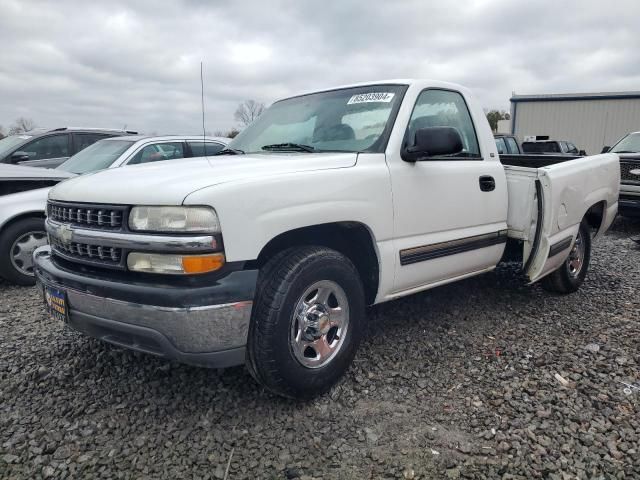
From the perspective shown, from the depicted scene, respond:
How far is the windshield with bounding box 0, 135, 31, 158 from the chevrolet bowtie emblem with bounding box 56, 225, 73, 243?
275 inches

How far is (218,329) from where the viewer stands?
2447mm

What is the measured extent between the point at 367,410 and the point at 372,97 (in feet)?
6.70

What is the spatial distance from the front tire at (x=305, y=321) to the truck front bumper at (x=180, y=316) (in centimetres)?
12

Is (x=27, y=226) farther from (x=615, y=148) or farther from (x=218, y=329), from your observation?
(x=615, y=148)

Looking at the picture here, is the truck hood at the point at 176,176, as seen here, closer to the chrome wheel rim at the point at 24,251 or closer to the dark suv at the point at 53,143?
the chrome wheel rim at the point at 24,251

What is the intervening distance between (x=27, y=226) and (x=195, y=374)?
9.75 ft

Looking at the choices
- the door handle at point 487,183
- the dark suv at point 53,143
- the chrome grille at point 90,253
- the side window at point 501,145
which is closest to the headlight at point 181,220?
the chrome grille at point 90,253

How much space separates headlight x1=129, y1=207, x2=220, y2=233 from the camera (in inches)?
95.0

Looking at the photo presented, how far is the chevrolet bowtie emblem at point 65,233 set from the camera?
2785mm

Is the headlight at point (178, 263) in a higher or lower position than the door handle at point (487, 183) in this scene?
lower

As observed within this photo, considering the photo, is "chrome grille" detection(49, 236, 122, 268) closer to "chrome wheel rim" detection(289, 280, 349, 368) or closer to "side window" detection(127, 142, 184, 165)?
"chrome wheel rim" detection(289, 280, 349, 368)

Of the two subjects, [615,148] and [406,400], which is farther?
[615,148]

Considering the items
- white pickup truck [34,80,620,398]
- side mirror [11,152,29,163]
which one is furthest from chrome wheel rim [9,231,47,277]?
side mirror [11,152,29,163]

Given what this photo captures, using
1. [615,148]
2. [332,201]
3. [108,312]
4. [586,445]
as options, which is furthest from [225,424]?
[615,148]
